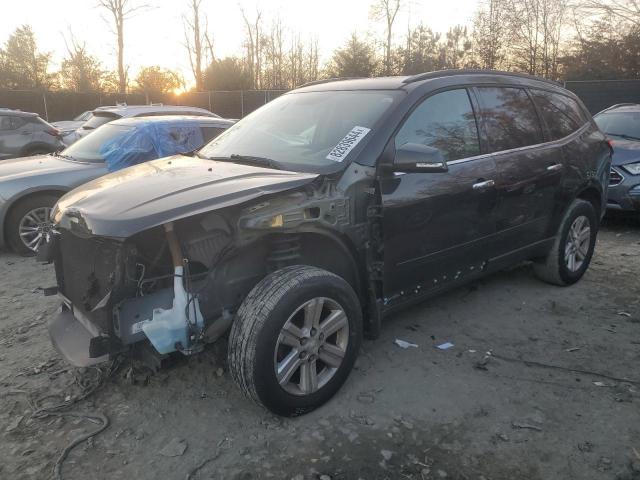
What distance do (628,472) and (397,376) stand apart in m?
1.35

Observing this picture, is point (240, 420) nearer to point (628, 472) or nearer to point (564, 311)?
point (628, 472)

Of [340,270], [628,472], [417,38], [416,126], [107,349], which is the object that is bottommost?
[628,472]

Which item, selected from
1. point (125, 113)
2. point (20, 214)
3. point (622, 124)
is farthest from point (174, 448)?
point (125, 113)

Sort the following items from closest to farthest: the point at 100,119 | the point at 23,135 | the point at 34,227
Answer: the point at 34,227, the point at 100,119, the point at 23,135

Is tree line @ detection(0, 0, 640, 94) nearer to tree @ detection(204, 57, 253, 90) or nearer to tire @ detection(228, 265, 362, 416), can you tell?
tree @ detection(204, 57, 253, 90)

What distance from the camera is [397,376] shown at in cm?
344

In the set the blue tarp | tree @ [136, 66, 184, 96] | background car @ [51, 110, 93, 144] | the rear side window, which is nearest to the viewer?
the rear side window

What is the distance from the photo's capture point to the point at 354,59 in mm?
32594

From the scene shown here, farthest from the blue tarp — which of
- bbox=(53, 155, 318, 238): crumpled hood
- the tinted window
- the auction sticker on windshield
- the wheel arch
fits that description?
the tinted window

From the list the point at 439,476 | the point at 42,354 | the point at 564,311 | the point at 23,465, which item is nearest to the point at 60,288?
the point at 42,354

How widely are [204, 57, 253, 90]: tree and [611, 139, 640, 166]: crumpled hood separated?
96.5ft

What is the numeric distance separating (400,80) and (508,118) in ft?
3.57

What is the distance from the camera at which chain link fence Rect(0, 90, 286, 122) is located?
2619cm

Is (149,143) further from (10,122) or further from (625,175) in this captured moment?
(10,122)
